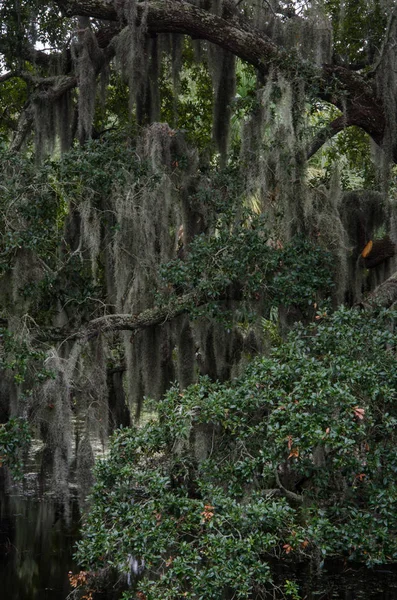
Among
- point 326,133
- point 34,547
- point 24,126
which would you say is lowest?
point 34,547

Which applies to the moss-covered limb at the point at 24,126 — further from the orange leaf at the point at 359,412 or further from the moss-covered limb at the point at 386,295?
the orange leaf at the point at 359,412

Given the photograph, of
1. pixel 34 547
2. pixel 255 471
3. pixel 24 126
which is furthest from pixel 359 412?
pixel 34 547

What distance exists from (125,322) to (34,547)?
358cm

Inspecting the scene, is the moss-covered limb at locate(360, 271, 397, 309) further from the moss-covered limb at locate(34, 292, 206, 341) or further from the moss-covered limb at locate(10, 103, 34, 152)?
the moss-covered limb at locate(10, 103, 34, 152)

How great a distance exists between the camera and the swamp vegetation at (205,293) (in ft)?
17.6

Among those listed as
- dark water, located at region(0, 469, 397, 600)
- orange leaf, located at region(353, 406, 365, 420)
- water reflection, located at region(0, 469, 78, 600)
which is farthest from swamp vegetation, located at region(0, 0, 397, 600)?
water reflection, located at region(0, 469, 78, 600)

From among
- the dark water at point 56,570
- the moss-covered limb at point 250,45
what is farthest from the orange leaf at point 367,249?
→ the dark water at point 56,570

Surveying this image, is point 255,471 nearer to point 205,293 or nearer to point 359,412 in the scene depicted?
point 359,412

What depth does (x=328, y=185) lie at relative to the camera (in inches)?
349

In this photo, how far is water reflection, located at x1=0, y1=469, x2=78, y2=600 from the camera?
360 inches

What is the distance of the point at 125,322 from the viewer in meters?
8.43

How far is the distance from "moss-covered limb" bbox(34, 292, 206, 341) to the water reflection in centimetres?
270

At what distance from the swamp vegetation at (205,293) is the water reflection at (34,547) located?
0.89 m

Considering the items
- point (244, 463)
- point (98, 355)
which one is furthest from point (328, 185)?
point (244, 463)
